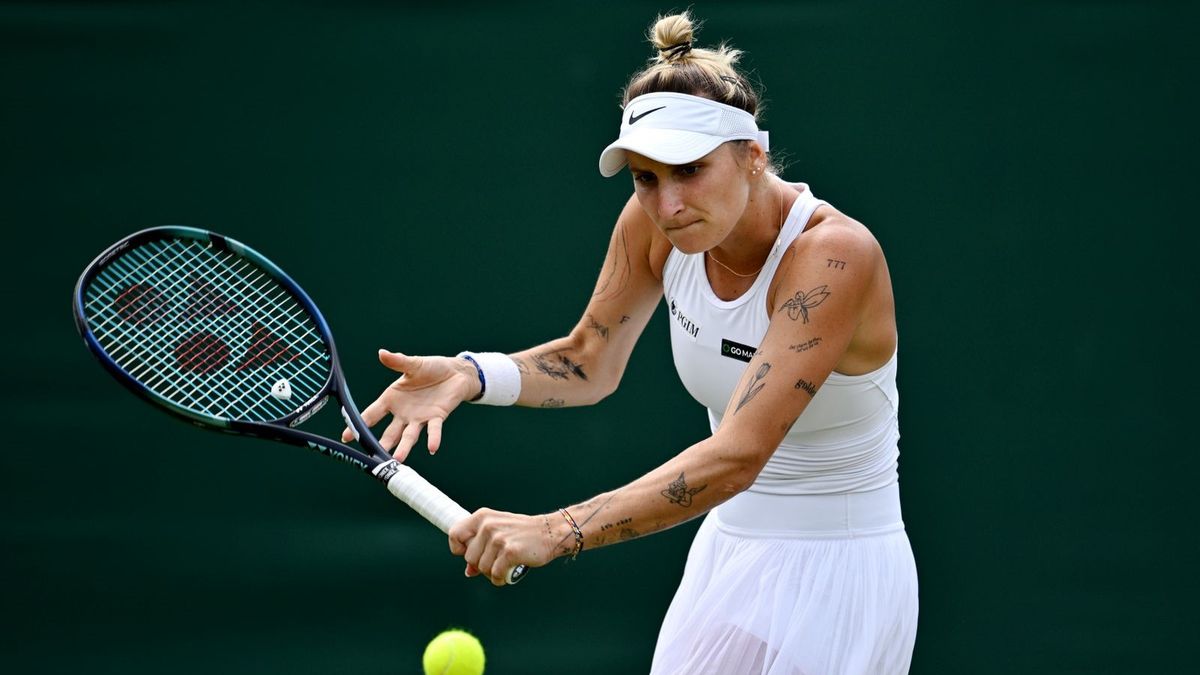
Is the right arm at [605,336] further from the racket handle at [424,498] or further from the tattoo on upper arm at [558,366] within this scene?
the racket handle at [424,498]

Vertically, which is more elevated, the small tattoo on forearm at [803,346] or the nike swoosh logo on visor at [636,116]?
the nike swoosh logo on visor at [636,116]

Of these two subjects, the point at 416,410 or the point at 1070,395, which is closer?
the point at 416,410

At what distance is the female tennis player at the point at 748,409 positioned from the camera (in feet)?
6.74

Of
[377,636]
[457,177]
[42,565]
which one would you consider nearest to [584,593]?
[377,636]

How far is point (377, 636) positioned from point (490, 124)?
139 centimetres

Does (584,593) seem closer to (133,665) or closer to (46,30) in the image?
(133,665)

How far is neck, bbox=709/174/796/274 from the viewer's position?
2289 mm

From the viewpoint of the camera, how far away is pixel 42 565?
372 cm

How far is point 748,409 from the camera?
2061 mm

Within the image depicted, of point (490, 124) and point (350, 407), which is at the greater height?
point (490, 124)

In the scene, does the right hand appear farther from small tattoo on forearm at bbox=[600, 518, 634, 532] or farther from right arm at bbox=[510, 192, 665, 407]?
small tattoo on forearm at bbox=[600, 518, 634, 532]

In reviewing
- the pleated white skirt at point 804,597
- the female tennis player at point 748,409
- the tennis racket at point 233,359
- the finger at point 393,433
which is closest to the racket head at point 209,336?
the tennis racket at point 233,359

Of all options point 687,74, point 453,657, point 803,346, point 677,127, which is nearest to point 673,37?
point 687,74

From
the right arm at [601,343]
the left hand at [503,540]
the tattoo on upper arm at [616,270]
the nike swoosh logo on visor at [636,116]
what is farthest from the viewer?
the tattoo on upper arm at [616,270]
